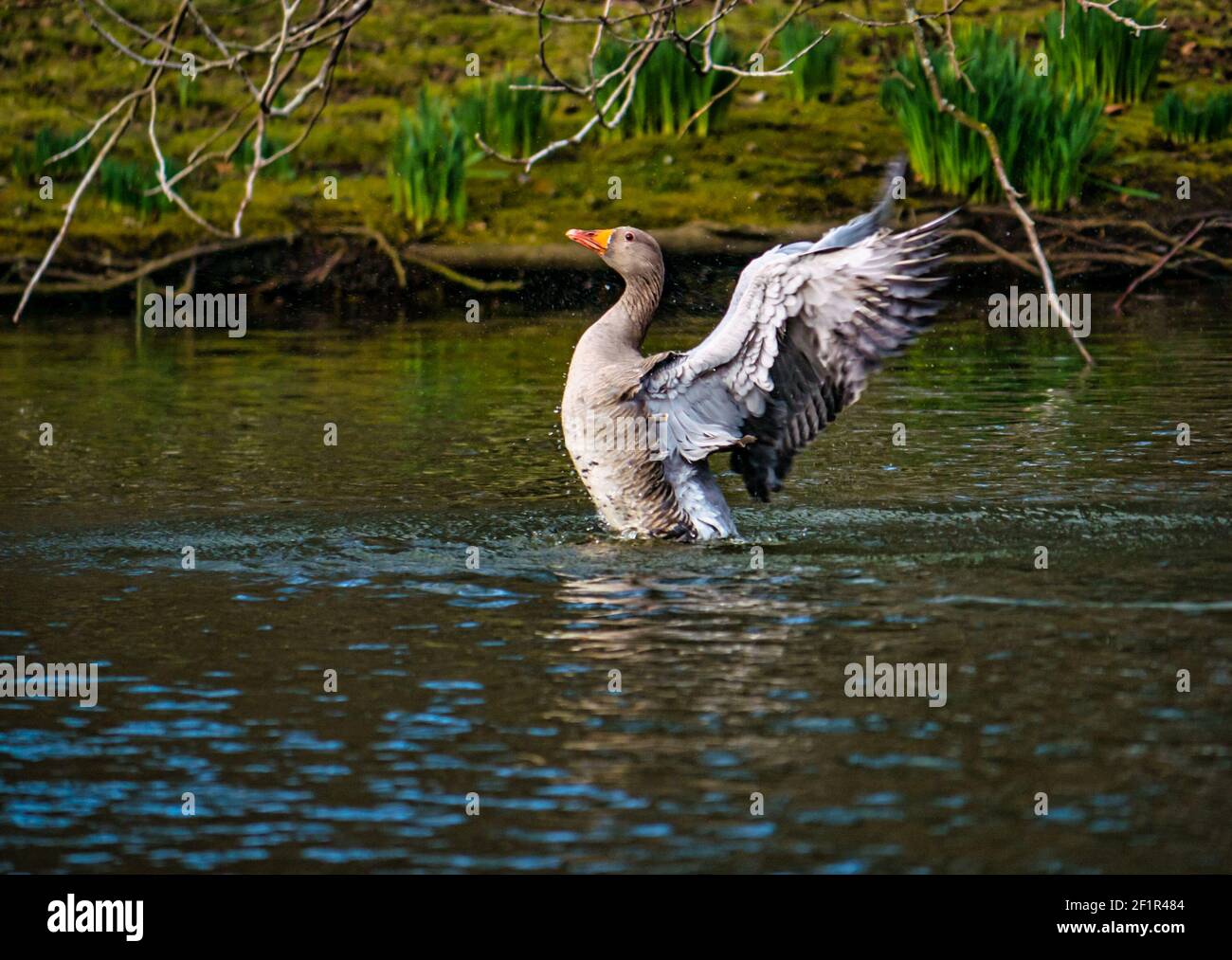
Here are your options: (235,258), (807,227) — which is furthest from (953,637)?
(235,258)

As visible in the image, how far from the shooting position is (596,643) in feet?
23.0

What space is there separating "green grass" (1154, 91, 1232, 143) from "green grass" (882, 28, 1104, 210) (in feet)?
5.03

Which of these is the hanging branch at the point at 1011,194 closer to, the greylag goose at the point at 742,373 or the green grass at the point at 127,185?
the greylag goose at the point at 742,373

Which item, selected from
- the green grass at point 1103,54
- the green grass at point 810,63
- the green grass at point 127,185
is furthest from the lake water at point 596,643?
the green grass at point 1103,54

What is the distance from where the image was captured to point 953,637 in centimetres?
698

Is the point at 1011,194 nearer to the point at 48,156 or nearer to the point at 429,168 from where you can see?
the point at 429,168

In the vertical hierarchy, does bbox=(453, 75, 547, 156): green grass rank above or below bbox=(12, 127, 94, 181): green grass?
above

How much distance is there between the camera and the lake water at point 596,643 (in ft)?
17.0

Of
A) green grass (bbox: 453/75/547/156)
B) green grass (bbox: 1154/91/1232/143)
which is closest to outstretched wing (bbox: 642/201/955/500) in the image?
green grass (bbox: 453/75/547/156)

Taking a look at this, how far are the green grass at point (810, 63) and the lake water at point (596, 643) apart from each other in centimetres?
484

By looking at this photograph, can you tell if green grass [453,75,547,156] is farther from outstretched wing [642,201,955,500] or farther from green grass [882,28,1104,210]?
outstretched wing [642,201,955,500]

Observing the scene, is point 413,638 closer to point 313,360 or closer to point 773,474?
point 773,474

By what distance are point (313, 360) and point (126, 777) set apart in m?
9.34

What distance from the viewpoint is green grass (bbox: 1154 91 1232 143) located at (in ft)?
59.9
